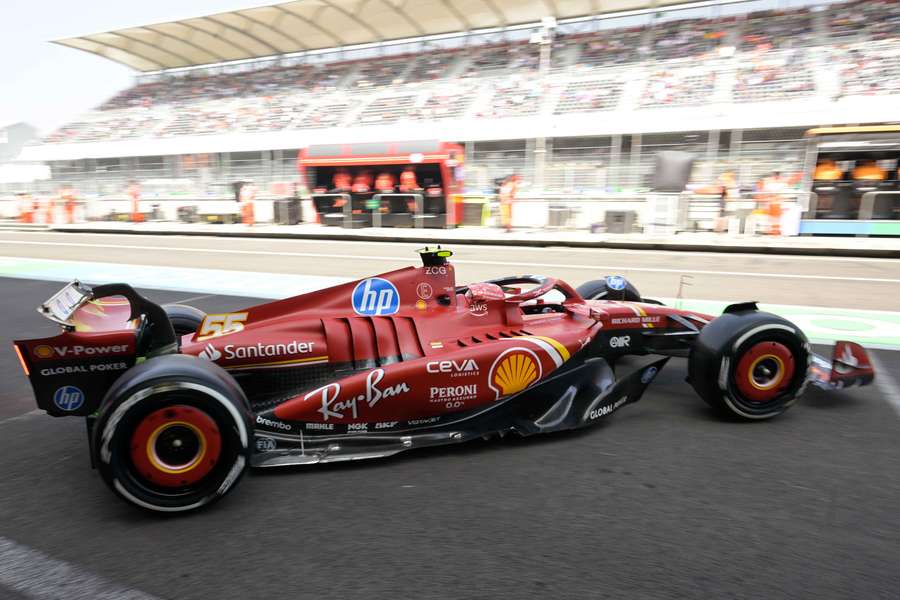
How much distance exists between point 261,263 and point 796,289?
400 inches

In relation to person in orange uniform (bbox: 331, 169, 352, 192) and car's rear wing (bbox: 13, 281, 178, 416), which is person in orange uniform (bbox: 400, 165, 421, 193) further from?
car's rear wing (bbox: 13, 281, 178, 416)

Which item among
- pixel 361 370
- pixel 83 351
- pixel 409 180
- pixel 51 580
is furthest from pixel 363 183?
pixel 51 580

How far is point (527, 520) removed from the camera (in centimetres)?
286

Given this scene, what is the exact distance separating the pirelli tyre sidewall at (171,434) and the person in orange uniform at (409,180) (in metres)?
18.9

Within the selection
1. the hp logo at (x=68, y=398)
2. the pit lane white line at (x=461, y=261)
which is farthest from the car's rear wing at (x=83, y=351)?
the pit lane white line at (x=461, y=261)

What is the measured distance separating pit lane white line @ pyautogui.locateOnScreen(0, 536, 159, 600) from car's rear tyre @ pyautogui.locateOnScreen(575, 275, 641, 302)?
4.20 m

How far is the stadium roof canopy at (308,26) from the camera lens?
30062mm

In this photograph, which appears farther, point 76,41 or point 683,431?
point 76,41

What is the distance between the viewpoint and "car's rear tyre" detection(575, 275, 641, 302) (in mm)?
5293

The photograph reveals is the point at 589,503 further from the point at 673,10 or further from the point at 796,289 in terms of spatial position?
the point at 673,10

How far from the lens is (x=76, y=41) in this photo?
37781 millimetres

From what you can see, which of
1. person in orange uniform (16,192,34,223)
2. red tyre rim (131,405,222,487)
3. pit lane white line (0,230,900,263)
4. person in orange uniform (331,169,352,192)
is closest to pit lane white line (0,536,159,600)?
red tyre rim (131,405,222,487)

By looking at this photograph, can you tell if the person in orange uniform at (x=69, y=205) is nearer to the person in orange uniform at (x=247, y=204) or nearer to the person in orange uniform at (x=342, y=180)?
the person in orange uniform at (x=247, y=204)

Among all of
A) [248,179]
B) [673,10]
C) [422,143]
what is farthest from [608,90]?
[248,179]
